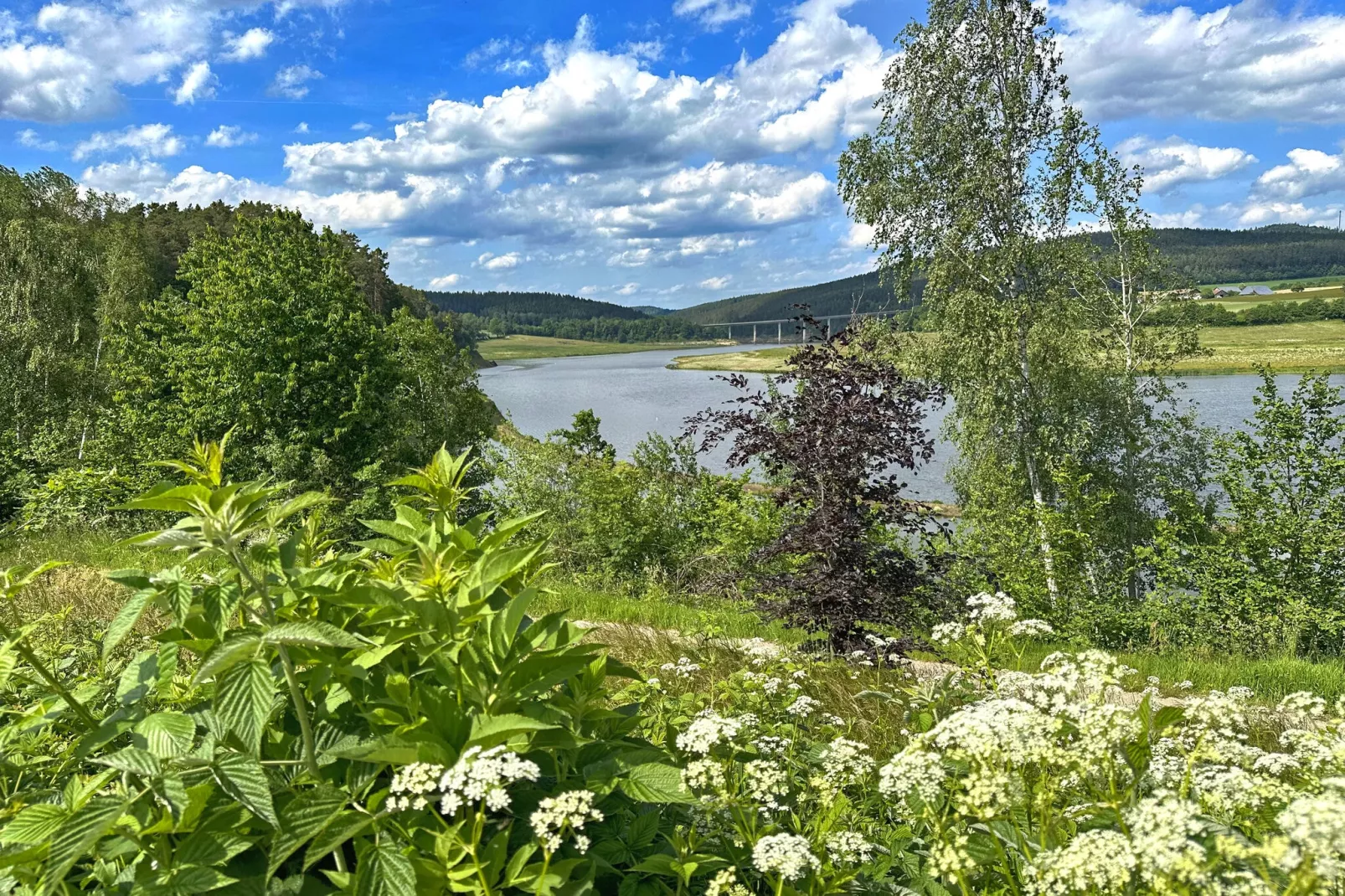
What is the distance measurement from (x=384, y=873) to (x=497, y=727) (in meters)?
0.29

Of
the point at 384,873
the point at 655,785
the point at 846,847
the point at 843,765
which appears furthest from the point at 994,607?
the point at 384,873

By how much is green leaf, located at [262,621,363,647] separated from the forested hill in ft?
426

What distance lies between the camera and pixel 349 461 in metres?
21.4

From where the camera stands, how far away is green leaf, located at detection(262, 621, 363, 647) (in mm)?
1244

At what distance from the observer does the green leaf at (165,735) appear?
1.35 m

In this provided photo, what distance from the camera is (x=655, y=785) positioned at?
158 cm

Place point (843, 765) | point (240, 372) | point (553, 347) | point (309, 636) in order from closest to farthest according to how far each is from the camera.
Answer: point (309, 636) → point (843, 765) → point (240, 372) → point (553, 347)

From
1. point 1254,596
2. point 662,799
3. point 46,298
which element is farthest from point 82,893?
point 46,298

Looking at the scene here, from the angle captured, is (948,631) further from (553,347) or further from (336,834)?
(553,347)

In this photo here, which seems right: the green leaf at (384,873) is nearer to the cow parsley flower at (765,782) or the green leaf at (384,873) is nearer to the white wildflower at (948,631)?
the cow parsley flower at (765,782)

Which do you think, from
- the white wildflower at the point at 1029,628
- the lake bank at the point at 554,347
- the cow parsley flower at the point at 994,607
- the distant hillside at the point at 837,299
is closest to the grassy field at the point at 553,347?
the lake bank at the point at 554,347

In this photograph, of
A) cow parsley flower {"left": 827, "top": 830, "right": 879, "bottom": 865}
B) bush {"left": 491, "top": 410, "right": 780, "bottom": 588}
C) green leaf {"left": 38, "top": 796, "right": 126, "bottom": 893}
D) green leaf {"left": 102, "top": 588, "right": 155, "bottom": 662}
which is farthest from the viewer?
bush {"left": 491, "top": 410, "right": 780, "bottom": 588}

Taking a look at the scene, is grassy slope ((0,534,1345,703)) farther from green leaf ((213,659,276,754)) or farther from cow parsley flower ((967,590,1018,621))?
green leaf ((213,659,276,754))

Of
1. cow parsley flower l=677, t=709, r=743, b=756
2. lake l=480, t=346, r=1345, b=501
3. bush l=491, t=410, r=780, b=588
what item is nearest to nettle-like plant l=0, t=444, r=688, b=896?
cow parsley flower l=677, t=709, r=743, b=756
